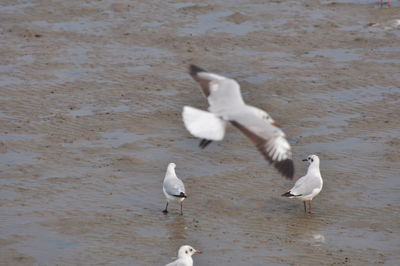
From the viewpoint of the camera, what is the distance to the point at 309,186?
1408cm

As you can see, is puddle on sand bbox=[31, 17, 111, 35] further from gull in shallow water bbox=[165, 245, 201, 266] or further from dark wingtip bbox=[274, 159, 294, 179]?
dark wingtip bbox=[274, 159, 294, 179]

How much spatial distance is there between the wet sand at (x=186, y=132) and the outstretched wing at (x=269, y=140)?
3165 mm

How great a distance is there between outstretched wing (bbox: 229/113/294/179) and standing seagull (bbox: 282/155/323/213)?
15.2 feet

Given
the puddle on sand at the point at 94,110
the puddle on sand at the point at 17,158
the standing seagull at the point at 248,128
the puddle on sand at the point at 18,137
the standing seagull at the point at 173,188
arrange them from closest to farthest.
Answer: the standing seagull at the point at 248,128, the standing seagull at the point at 173,188, the puddle on sand at the point at 17,158, the puddle on sand at the point at 18,137, the puddle on sand at the point at 94,110

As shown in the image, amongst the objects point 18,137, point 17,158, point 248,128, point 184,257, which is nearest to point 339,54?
point 18,137

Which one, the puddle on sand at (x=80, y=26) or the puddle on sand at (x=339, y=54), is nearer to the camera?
the puddle on sand at (x=339, y=54)

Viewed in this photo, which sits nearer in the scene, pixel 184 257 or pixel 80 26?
pixel 184 257

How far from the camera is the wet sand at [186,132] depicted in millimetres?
13023

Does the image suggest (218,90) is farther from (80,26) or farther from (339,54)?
(80,26)

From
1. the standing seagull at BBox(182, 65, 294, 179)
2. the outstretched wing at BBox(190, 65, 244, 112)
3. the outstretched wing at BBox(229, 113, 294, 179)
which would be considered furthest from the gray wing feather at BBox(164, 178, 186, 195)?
the outstretched wing at BBox(229, 113, 294, 179)

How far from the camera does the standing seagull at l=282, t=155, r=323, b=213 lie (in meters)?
14.0

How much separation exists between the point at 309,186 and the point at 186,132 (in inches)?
149

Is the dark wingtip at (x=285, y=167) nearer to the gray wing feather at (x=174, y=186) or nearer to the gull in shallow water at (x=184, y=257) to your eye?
the gull in shallow water at (x=184, y=257)

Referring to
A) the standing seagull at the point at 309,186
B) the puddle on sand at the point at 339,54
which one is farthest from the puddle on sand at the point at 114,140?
the puddle on sand at the point at 339,54
